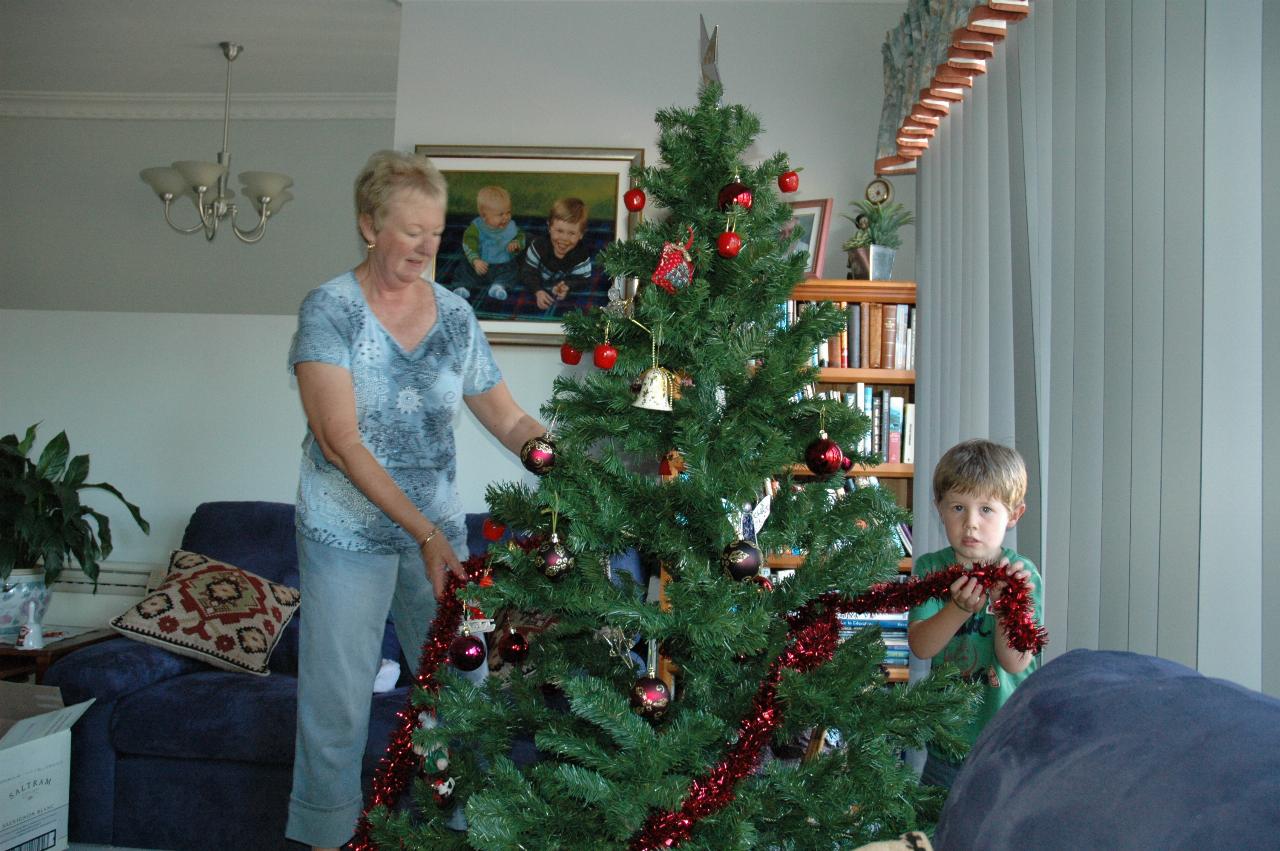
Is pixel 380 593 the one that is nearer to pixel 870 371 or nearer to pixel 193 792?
pixel 193 792

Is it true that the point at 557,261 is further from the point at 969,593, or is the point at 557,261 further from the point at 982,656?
the point at 969,593

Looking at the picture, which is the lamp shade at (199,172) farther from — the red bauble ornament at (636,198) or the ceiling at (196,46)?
the red bauble ornament at (636,198)

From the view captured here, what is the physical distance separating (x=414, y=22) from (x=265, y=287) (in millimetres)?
1733

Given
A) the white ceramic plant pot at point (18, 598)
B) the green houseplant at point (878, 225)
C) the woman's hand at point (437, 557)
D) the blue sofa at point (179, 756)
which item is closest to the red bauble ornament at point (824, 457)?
the woman's hand at point (437, 557)

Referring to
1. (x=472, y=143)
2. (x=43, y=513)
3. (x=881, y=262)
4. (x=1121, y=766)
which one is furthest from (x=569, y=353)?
(x=472, y=143)

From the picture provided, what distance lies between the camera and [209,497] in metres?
3.96

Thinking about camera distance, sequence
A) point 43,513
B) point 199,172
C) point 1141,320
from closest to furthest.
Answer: point 1141,320 → point 43,513 → point 199,172

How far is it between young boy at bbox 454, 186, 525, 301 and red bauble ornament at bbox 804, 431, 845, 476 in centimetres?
247

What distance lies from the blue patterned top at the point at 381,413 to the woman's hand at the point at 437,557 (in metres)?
0.12

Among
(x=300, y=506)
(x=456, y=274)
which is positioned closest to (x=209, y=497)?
(x=456, y=274)

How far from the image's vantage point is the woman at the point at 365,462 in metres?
1.79

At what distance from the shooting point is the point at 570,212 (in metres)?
3.75

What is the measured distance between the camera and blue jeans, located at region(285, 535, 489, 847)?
1.83 meters

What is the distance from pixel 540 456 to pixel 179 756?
173cm
